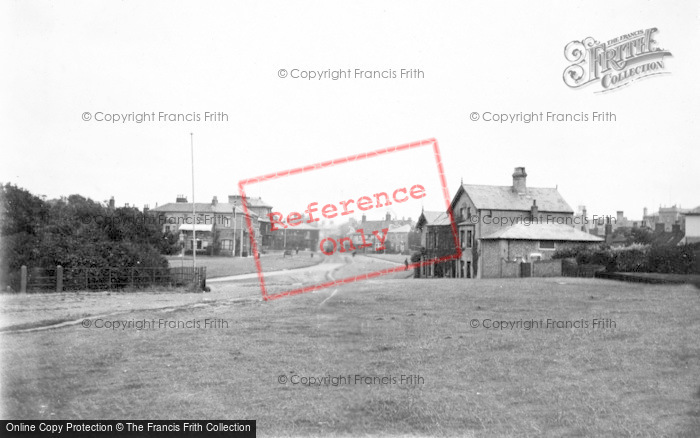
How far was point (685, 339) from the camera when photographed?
420 inches

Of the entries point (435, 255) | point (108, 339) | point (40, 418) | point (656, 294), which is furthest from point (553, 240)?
point (40, 418)

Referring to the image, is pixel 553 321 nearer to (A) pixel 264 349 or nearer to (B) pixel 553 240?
(A) pixel 264 349

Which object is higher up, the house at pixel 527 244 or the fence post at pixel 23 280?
the house at pixel 527 244

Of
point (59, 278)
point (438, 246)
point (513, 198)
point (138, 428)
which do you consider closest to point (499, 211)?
point (513, 198)

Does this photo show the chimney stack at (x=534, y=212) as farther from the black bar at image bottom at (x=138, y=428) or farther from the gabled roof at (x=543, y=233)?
the black bar at image bottom at (x=138, y=428)

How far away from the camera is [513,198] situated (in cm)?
4131

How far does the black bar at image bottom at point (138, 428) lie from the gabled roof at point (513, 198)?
35336 mm

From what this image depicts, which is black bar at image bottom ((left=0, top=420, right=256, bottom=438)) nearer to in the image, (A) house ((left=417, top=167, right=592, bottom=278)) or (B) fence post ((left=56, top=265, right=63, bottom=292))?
(B) fence post ((left=56, top=265, right=63, bottom=292))

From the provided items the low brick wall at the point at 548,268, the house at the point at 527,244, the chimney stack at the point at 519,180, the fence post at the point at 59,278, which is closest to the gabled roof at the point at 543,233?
the house at the point at 527,244

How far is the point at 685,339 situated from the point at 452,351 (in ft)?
15.5

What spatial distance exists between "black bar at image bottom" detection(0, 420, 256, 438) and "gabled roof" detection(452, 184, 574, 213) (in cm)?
3534

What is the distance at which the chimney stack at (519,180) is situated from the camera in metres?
41.5

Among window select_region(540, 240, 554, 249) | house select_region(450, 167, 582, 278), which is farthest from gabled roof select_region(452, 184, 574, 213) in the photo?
window select_region(540, 240, 554, 249)

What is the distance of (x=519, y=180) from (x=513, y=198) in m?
1.59
